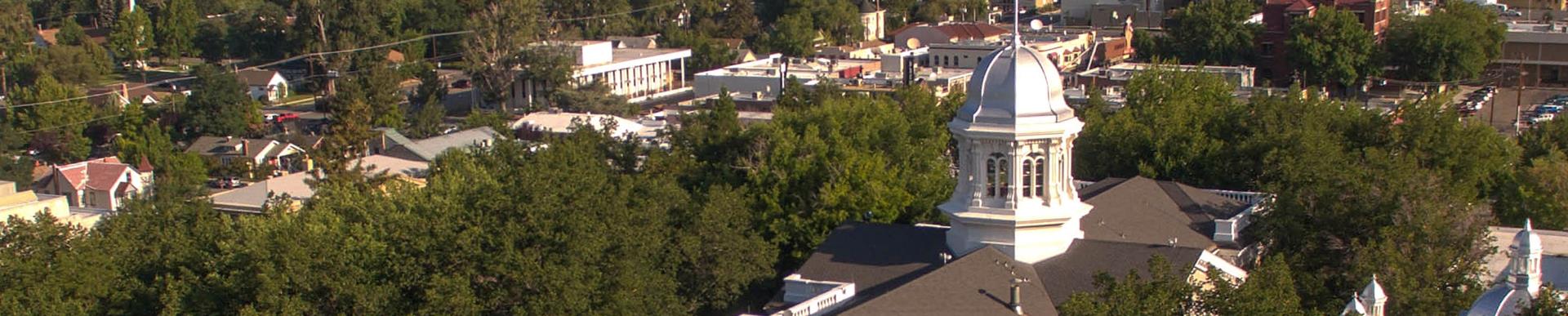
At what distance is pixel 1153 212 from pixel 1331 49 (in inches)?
2715

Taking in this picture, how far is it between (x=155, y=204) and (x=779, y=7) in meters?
101

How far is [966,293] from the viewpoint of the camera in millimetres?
31172

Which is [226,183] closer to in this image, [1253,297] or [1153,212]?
[1153,212]

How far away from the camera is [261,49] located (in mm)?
130375

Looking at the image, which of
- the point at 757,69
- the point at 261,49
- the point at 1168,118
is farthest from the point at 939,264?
the point at 261,49

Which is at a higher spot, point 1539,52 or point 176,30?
point 176,30

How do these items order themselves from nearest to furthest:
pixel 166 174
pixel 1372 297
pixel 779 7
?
pixel 1372 297 < pixel 166 174 < pixel 779 7

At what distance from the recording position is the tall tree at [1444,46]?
105062 millimetres

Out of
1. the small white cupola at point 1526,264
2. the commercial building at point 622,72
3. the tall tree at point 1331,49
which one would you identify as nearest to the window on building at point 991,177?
the small white cupola at point 1526,264

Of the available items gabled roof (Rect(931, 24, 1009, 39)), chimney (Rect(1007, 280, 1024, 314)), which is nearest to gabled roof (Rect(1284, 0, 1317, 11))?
gabled roof (Rect(931, 24, 1009, 39))

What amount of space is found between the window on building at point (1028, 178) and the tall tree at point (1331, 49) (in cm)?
7231

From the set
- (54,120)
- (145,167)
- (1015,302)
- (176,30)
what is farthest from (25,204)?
(176,30)

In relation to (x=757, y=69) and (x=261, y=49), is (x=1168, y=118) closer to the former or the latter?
(x=757, y=69)

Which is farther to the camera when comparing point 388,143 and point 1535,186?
point 388,143
